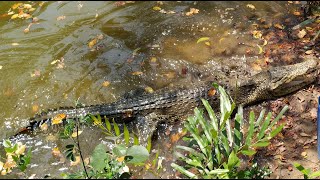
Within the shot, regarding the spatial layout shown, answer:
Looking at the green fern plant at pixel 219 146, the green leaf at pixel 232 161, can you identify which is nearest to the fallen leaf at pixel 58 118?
the green fern plant at pixel 219 146

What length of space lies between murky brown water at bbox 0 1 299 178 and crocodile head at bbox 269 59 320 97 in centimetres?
88

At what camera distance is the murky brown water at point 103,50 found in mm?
6023

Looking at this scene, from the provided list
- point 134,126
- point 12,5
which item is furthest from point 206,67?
point 12,5

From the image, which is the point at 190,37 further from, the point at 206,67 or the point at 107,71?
the point at 107,71

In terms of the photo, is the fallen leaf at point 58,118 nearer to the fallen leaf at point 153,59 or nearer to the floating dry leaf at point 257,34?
the fallen leaf at point 153,59

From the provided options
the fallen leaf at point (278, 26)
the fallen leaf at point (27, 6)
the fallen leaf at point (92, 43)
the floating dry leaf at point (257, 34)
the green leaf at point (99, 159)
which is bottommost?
the floating dry leaf at point (257, 34)

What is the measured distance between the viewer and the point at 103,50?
23.2 ft

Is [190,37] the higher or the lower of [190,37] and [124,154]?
the lower

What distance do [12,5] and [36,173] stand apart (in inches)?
218

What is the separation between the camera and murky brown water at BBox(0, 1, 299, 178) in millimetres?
6023

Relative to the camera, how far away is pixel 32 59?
6.81m

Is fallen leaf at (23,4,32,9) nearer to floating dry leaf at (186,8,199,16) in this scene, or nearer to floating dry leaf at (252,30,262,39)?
floating dry leaf at (186,8,199,16)

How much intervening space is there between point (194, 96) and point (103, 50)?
2451mm

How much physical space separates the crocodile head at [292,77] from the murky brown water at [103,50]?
2.89ft
